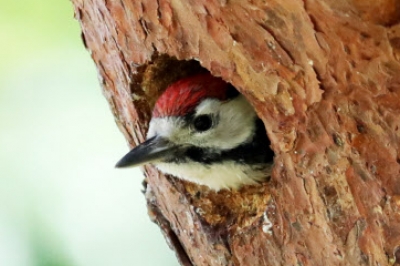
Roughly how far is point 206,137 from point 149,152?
185mm

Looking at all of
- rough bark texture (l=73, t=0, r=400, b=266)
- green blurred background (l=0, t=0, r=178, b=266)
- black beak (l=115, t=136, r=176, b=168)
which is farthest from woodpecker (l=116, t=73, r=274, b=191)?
green blurred background (l=0, t=0, r=178, b=266)

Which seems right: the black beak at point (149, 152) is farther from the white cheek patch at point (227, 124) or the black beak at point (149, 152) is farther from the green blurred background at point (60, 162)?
the green blurred background at point (60, 162)

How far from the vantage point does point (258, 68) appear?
1683mm

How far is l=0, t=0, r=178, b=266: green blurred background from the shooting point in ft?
11.2

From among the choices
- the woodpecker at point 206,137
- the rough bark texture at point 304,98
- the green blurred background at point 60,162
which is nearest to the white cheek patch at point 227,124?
the woodpecker at point 206,137

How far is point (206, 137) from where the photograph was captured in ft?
7.07

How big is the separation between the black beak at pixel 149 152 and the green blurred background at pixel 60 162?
55.2 inches

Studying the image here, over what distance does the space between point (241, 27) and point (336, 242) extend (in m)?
0.56

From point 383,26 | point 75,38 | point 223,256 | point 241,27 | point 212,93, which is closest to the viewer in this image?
point 383,26

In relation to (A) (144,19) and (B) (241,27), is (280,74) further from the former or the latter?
(A) (144,19)

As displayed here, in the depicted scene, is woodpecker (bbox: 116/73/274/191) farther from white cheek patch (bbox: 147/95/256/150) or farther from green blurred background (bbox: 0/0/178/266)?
green blurred background (bbox: 0/0/178/266)

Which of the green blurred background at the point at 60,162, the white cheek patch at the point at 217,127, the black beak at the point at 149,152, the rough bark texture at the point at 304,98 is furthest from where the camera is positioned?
the green blurred background at the point at 60,162

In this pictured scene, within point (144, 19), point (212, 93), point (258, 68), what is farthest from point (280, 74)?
point (212, 93)

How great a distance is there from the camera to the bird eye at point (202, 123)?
2158mm
